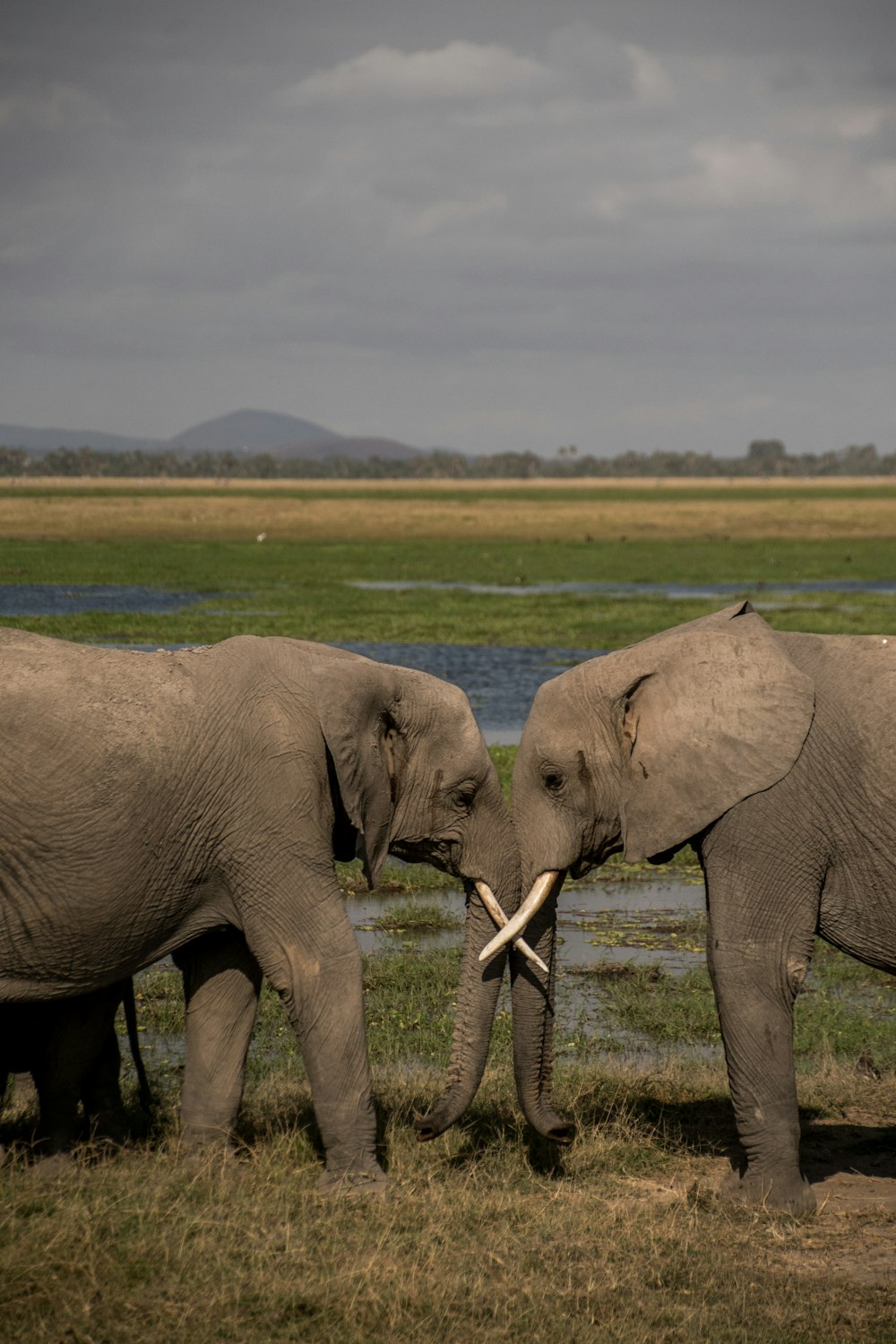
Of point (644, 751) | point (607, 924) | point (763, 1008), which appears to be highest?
point (644, 751)

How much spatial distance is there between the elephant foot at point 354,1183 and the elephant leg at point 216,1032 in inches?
19.5

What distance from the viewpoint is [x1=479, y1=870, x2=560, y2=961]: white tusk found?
645cm

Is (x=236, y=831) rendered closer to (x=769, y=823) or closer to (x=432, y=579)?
(x=769, y=823)

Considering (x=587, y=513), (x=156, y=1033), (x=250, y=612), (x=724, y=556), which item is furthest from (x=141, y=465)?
(x=156, y=1033)

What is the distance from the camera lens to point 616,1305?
529cm

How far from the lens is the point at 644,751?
657 cm

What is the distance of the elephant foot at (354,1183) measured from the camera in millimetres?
6145

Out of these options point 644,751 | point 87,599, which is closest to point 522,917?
point 644,751

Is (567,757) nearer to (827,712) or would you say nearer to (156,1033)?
(827,712)

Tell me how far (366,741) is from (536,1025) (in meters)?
1.41

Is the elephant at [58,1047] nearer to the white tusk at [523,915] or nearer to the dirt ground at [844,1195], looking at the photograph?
the white tusk at [523,915]

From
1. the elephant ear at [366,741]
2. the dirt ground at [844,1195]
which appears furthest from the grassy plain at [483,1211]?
the elephant ear at [366,741]

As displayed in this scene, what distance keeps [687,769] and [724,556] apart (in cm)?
4652

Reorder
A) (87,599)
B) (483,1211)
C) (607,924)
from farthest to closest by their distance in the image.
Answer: (87,599) < (607,924) < (483,1211)
